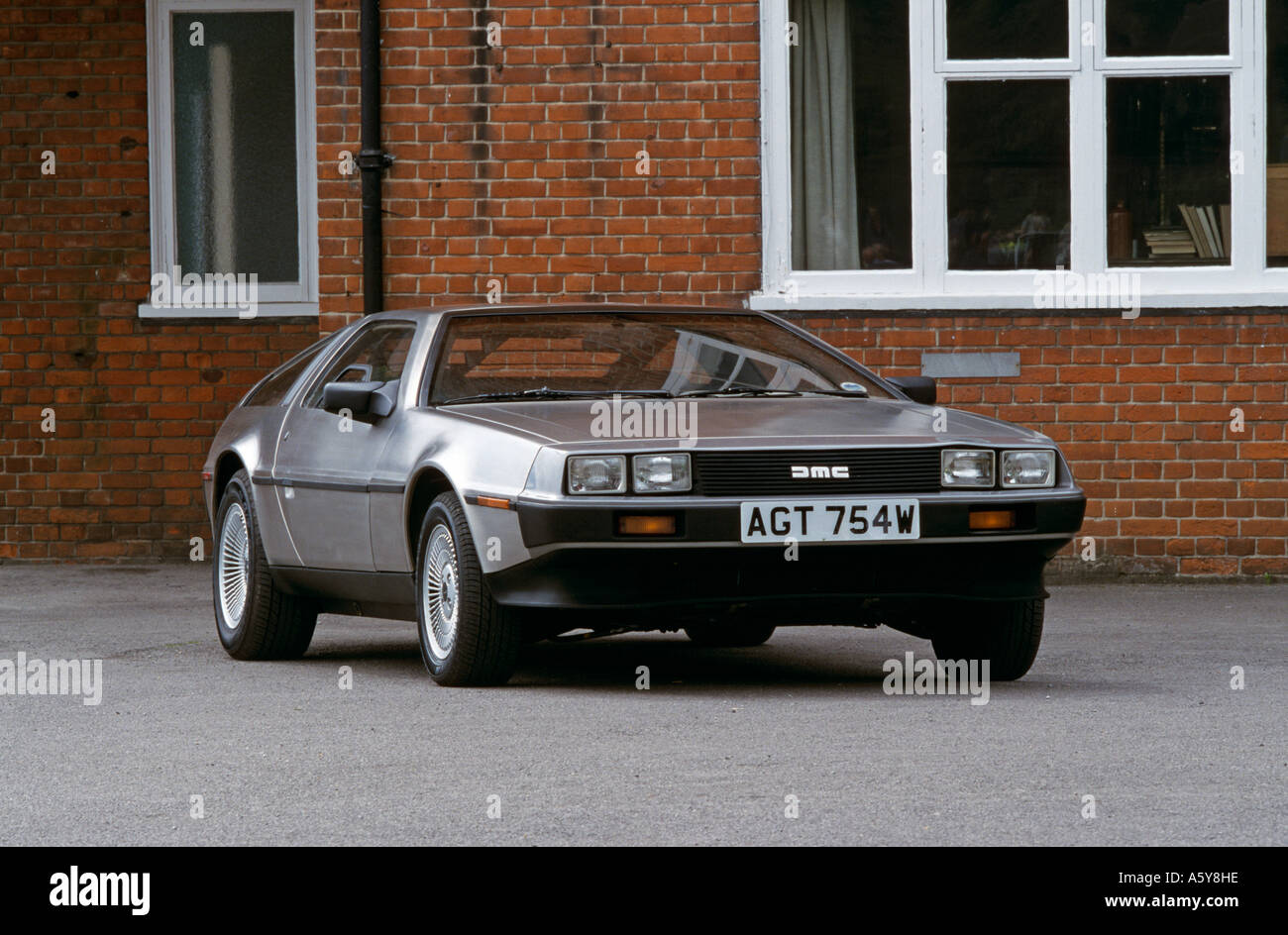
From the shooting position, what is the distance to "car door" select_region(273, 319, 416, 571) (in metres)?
7.92

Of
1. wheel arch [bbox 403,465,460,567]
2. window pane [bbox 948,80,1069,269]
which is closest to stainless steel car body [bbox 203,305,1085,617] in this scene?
wheel arch [bbox 403,465,460,567]

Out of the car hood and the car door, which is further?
the car door

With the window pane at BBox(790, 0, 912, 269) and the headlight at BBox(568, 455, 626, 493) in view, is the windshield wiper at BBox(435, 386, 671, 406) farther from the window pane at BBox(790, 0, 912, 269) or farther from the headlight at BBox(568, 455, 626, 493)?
the window pane at BBox(790, 0, 912, 269)

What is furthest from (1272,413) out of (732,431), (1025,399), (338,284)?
(732,431)

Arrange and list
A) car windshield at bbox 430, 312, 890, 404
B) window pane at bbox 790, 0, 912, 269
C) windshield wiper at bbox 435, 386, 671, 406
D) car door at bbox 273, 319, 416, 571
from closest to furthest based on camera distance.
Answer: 1. windshield wiper at bbox 435, 386, 671, 406
2. car windshield at bbox 430, 312, 890, 404
3. car door at bbox 273, 319, 416, 571
4. window pane at bbox 790, 0, 912, 269

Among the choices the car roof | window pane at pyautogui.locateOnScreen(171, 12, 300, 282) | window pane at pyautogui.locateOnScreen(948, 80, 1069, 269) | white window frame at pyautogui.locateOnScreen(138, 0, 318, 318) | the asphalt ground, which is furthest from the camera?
window pane at pyautogui.locateOnScreen(171, 12, 300, 282)

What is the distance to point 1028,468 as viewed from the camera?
7.15 m

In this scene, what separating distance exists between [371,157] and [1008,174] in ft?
11.4

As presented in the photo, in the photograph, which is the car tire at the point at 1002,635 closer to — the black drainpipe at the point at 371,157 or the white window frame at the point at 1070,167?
the white window frame at the point at 1070,167

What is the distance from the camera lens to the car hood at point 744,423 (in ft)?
22.6

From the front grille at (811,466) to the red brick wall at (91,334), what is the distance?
23.0 ft

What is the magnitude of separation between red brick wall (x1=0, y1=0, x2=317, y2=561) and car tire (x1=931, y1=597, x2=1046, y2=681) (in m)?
6.71

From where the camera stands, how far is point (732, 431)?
696 centimetres

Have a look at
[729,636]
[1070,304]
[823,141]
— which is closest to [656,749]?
[729,636]
